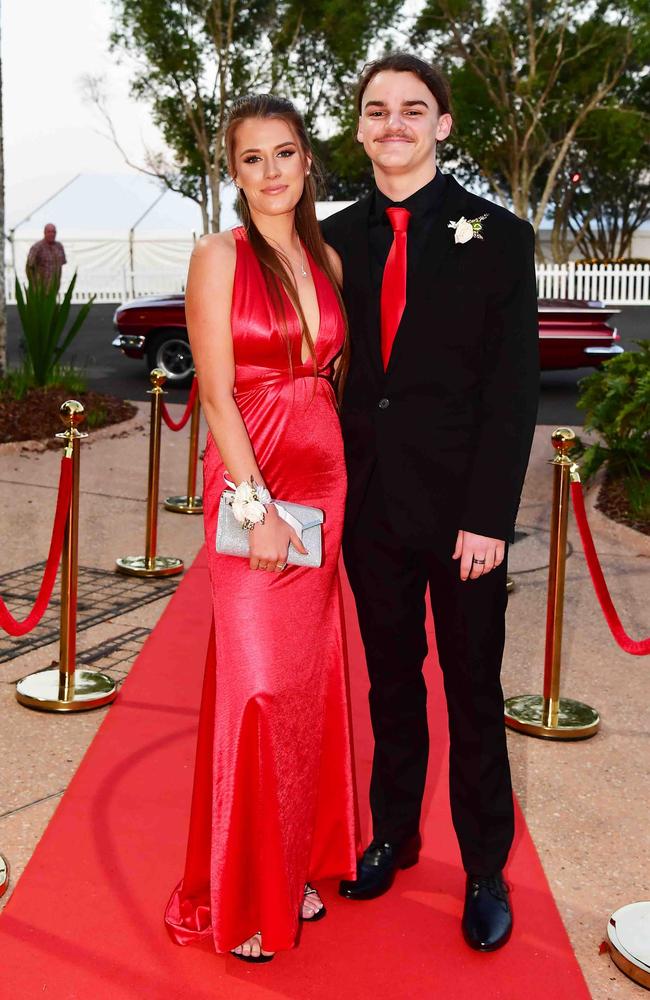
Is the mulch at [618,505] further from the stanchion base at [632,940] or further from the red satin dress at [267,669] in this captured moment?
the red satin dress at [267,669]

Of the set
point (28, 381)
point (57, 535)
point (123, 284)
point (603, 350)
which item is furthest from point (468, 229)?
point (123, 284)

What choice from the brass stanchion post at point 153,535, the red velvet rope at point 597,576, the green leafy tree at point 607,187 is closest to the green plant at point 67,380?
the brass stanchion post at point 153,535

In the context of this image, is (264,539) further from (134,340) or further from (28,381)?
(134,340)

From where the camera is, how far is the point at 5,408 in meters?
10.9

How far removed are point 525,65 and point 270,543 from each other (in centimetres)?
3294

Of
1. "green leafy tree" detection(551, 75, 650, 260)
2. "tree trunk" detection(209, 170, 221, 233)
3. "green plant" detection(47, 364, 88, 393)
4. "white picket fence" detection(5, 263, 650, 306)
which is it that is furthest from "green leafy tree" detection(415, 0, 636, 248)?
"green plant" detection(47, 364, 88, 393)

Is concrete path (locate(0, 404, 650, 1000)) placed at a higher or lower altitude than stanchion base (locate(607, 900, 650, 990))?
higher

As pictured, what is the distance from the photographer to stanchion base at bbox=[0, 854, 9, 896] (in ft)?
10.7

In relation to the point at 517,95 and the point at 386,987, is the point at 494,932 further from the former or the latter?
the point at 517,95

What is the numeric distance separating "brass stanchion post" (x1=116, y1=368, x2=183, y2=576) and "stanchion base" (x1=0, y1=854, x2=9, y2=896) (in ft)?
11.0

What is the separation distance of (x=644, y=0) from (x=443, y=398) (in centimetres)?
3021

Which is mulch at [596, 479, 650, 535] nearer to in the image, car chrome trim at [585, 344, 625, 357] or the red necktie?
the red necktie

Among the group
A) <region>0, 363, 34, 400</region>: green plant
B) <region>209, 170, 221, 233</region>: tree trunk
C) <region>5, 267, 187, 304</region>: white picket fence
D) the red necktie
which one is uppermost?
<region>209, 170, 221, 233</region>: tree trunk

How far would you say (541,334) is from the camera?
520 inches
